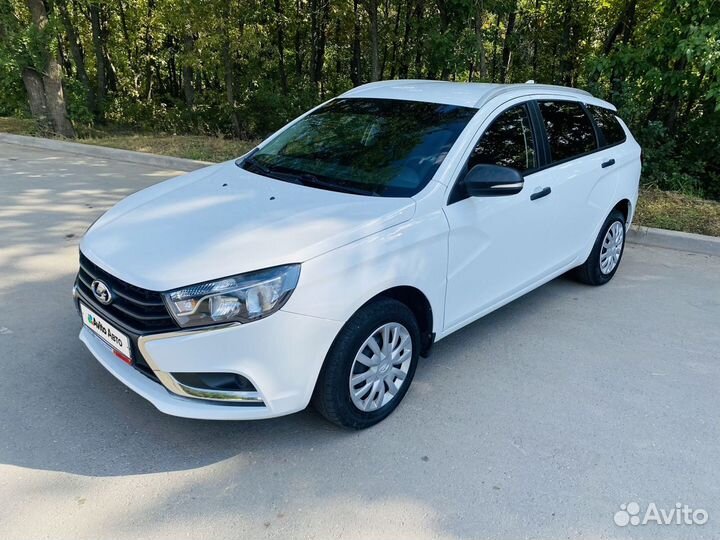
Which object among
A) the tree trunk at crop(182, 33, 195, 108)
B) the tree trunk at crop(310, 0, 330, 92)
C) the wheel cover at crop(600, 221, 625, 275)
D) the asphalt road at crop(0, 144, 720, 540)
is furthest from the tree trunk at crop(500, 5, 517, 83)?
the asphalt road at crop(0, 144, 720, 540)

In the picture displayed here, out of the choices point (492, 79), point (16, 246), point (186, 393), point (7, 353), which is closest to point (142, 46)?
point (492, 79)

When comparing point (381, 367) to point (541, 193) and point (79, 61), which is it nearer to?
point (541, 193)

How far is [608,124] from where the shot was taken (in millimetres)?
4695

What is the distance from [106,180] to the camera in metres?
7.81

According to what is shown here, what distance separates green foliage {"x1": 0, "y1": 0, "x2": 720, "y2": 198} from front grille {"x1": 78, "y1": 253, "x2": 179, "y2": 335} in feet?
22.6

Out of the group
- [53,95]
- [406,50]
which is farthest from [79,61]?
[406,50]

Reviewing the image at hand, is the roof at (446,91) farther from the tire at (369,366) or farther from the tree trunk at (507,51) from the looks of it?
the tree trunk at (507,51)

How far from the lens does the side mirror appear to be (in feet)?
9.98

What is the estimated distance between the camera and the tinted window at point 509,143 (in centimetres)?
336

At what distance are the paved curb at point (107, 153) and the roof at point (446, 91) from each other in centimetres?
498

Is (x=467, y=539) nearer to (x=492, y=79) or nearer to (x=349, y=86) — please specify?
(x=492, y=79)

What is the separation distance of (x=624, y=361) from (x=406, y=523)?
204 centimetres

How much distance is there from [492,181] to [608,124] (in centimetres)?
226

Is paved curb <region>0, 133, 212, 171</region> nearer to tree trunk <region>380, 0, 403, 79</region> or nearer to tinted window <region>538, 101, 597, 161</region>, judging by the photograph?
tinted window <region>538, 101, 597, 161</region>
